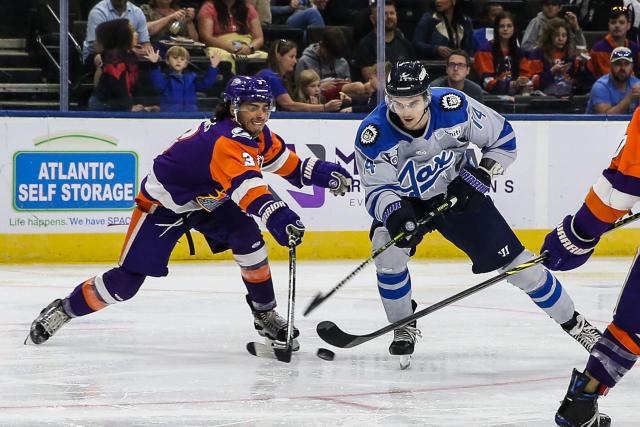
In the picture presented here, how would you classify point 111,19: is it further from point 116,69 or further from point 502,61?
point 502,61

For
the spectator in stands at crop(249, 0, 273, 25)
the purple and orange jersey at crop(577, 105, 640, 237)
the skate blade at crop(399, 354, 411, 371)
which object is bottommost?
the skate blade at crop(399, 354, 411, 371)

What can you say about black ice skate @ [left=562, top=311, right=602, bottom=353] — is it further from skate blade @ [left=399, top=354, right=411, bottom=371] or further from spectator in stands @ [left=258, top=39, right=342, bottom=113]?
spectator in stands @ [left=258, top=39, right=342, bottom=113]

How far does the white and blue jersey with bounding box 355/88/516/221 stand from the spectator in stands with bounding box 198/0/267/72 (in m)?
3.58

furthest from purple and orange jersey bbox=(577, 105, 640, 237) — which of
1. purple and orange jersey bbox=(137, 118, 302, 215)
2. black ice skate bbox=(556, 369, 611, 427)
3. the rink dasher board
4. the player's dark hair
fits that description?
the player's dark hair

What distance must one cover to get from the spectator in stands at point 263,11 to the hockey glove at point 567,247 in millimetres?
5091

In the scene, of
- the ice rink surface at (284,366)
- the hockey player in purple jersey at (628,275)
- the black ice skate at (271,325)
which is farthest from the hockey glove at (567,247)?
the black ice skate at (271,325)

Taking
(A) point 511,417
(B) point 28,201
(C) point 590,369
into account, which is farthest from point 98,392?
(B) point 28,201

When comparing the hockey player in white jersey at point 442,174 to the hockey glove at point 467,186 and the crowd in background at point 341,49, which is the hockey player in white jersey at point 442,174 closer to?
the hockey glove at point 467,186

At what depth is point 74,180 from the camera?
24.2 feet

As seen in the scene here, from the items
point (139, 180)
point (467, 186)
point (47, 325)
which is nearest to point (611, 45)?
point (139, 180)

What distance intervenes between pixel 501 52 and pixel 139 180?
104 inches

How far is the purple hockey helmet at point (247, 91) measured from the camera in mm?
4266

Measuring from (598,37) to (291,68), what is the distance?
7.45ft

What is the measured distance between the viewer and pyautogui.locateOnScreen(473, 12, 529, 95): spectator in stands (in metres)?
8.15
